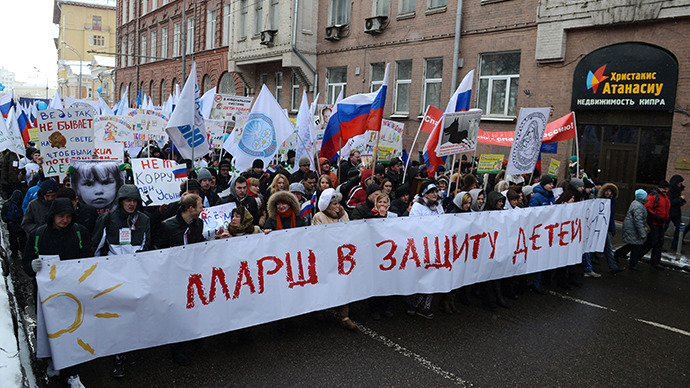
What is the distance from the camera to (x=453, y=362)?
5.14 meters

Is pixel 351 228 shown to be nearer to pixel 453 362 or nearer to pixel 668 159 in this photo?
pixel 453 362

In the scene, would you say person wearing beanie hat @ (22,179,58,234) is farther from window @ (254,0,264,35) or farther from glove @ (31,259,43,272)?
window @ (254,0,264,35)

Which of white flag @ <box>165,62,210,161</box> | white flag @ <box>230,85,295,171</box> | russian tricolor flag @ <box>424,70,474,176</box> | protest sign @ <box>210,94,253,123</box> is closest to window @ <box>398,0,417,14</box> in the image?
protest sign @ <box>210,94,253,123</box>

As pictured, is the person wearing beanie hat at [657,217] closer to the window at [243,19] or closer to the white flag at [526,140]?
the white flag at [526,140]

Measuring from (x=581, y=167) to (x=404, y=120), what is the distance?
6604 mm

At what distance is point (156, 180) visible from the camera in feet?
23.0

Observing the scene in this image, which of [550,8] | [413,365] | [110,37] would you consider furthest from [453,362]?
[110,37]

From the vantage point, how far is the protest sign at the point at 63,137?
730cm

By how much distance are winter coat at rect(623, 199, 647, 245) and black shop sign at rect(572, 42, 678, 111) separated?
4744 millimetres

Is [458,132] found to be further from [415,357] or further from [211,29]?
[211,29]

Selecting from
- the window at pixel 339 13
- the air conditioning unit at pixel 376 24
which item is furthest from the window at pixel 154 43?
the air conditioning unit at pixel 376 24

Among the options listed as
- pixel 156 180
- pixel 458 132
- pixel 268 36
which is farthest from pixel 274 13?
pixel 156 180

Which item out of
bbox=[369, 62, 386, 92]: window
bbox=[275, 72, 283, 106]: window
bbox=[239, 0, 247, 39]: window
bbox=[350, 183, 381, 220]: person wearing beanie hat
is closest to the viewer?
bbox=[350, 183, 381, 220]: person wearing beanie hat

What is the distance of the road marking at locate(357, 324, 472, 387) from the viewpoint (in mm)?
4789
